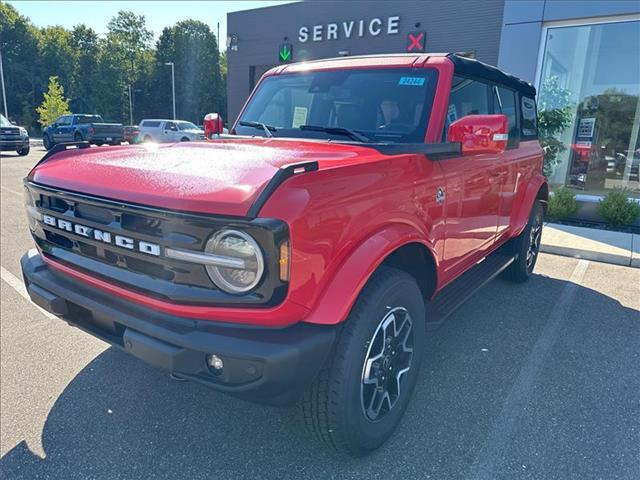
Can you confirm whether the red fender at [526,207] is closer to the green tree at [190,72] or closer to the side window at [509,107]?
the side window at [509,107]

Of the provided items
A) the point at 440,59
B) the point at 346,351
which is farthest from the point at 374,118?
the point at 346,351

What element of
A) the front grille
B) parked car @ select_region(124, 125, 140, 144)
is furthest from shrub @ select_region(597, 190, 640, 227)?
parked car @ select_region(124, 125, 140, 144)

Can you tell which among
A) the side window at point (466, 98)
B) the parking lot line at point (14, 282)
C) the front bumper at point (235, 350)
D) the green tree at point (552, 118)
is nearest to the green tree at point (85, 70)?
the green tree at point (552, 118)

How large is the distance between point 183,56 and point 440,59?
70.3 m

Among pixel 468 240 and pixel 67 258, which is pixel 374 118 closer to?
pixel 468 240

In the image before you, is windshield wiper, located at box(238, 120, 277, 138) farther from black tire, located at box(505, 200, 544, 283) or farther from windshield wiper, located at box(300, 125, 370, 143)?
black tire, located at box(505, 200, 544, 283)

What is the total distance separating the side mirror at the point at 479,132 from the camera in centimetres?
246

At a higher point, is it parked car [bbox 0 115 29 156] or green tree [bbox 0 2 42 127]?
green tree [bbox 0 2 42 127]

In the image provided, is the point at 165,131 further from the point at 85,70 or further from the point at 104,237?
the point at 85,70

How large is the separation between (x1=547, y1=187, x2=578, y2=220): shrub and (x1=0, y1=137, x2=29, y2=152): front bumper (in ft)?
64.4

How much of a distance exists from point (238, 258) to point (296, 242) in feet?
0.75

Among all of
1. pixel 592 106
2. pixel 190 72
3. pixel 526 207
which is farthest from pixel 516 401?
pixel 190 72

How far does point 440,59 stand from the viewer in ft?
9.61

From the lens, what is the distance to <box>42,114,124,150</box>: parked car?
2298 cm
